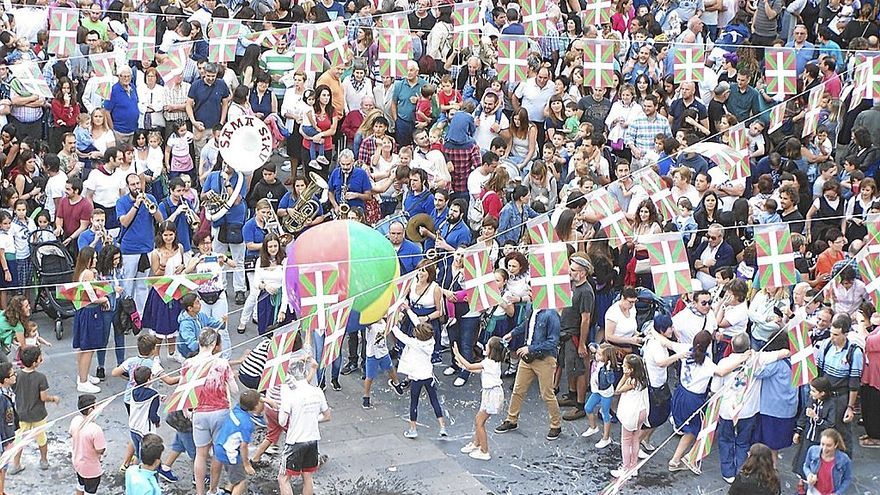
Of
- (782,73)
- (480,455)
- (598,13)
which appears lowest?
(480,455)

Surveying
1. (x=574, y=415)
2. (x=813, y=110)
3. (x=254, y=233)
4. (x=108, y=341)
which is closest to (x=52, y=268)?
(x=108, y=341)

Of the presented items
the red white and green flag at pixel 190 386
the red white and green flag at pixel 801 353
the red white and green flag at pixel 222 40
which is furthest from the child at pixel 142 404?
the red white and green flag at pixel 222 40

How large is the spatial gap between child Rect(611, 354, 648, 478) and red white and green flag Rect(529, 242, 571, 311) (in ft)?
2.97

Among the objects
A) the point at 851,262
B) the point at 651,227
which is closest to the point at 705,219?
the point at 651,227

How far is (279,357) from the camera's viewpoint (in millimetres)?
13188

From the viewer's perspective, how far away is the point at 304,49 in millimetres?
19547

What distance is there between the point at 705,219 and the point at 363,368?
4.02m

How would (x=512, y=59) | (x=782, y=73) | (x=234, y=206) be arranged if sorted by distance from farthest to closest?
(x=512, y=59) → (x=782, y=73) → (x=234, y=206)

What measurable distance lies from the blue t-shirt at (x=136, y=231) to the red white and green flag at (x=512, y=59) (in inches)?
204

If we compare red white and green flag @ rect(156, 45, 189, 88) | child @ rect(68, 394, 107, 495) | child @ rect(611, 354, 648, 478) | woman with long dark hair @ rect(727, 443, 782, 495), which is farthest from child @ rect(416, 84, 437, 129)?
woman with long dark hair @ rect(727, 443, 782, 495)

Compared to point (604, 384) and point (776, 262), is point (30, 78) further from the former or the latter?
point (776, 262)

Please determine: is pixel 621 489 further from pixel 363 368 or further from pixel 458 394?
pixel 363 368

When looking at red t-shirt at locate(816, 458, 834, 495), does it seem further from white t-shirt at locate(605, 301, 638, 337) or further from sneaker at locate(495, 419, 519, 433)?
sneaker at locate(495, 419, 519, 433)

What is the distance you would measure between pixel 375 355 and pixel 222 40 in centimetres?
638
